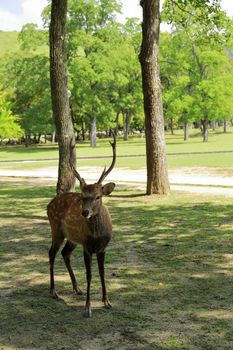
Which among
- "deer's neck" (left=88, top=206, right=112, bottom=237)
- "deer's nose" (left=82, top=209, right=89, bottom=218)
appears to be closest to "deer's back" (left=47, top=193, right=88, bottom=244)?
"deer's neck" (left=88, top=206, right=112, bottom=237)

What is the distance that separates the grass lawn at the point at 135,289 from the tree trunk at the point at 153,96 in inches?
140

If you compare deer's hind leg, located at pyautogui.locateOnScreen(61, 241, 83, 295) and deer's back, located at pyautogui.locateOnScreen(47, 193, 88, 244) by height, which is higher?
deer's back, located at pyautogui.locateOnScreen(47, 193, 88, 244)

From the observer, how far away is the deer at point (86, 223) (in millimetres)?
5824

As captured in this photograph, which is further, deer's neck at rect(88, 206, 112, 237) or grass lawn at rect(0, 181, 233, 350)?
deer's neck at rect(88, 206, 112, 237)

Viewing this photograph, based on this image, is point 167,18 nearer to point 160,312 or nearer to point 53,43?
point 53,43

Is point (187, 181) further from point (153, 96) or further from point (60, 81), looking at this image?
point (60, 81)

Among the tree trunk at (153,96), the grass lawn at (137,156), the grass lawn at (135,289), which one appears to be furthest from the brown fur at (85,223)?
the grass lawn at (137,156)

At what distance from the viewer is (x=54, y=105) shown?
13977 mm

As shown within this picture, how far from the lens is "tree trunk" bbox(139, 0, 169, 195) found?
52.7 feet

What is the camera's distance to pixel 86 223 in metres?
6.09

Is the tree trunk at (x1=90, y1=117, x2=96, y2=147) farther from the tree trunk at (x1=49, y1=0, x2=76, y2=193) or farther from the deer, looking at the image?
the deer

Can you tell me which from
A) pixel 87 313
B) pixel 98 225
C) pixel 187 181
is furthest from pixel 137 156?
pixel 87 313

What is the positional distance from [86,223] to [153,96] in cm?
1056

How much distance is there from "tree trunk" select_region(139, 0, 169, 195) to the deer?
30.7 feet
